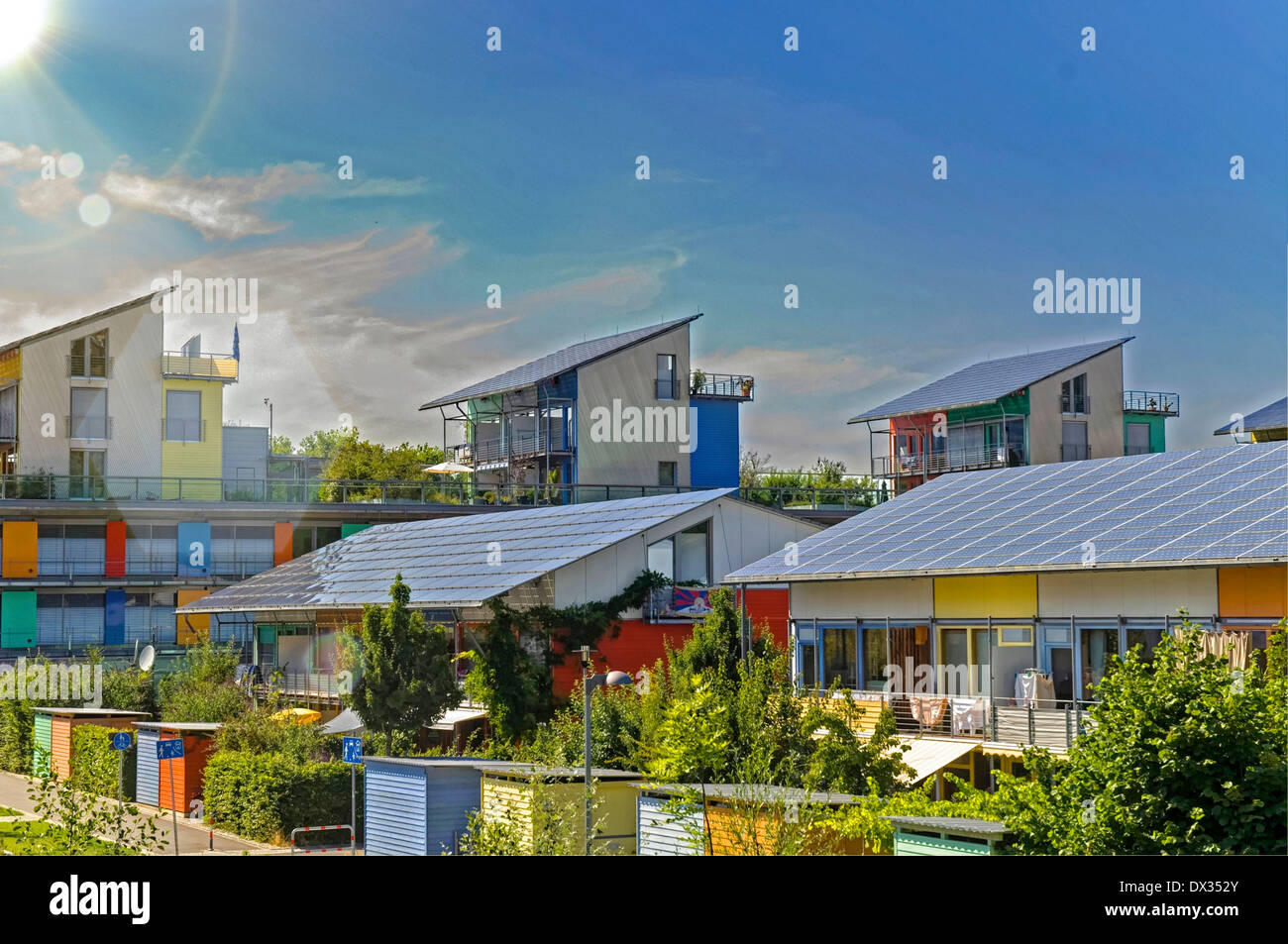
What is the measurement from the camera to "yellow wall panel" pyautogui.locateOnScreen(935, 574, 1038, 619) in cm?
2573

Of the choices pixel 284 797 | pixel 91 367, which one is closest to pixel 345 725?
pixel 284 797

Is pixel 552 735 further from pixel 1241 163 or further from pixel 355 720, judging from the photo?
pixel 1241 163

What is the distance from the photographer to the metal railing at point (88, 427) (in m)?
42.3

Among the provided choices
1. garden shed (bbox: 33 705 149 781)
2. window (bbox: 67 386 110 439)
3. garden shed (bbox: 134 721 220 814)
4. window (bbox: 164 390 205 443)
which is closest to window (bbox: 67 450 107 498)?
window (bbox: 164 390 205 443)

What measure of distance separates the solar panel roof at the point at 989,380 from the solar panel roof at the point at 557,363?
967 centimetres

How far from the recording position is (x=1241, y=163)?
8.82m

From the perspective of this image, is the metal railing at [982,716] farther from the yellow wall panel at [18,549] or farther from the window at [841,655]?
the yellow wall panel at [18,549]

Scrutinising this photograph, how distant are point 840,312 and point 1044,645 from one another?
1447cm

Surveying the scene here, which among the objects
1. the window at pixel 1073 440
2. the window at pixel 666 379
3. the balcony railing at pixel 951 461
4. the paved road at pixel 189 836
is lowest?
the paved road at pixel 189 836

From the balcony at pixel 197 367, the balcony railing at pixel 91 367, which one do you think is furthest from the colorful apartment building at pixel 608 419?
the balcony railing at pixel 91 367

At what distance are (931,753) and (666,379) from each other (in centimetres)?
3587

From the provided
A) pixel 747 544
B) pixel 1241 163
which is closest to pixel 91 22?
pixel 1241 163

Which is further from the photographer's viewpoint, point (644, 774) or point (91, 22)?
point (644, 774)
